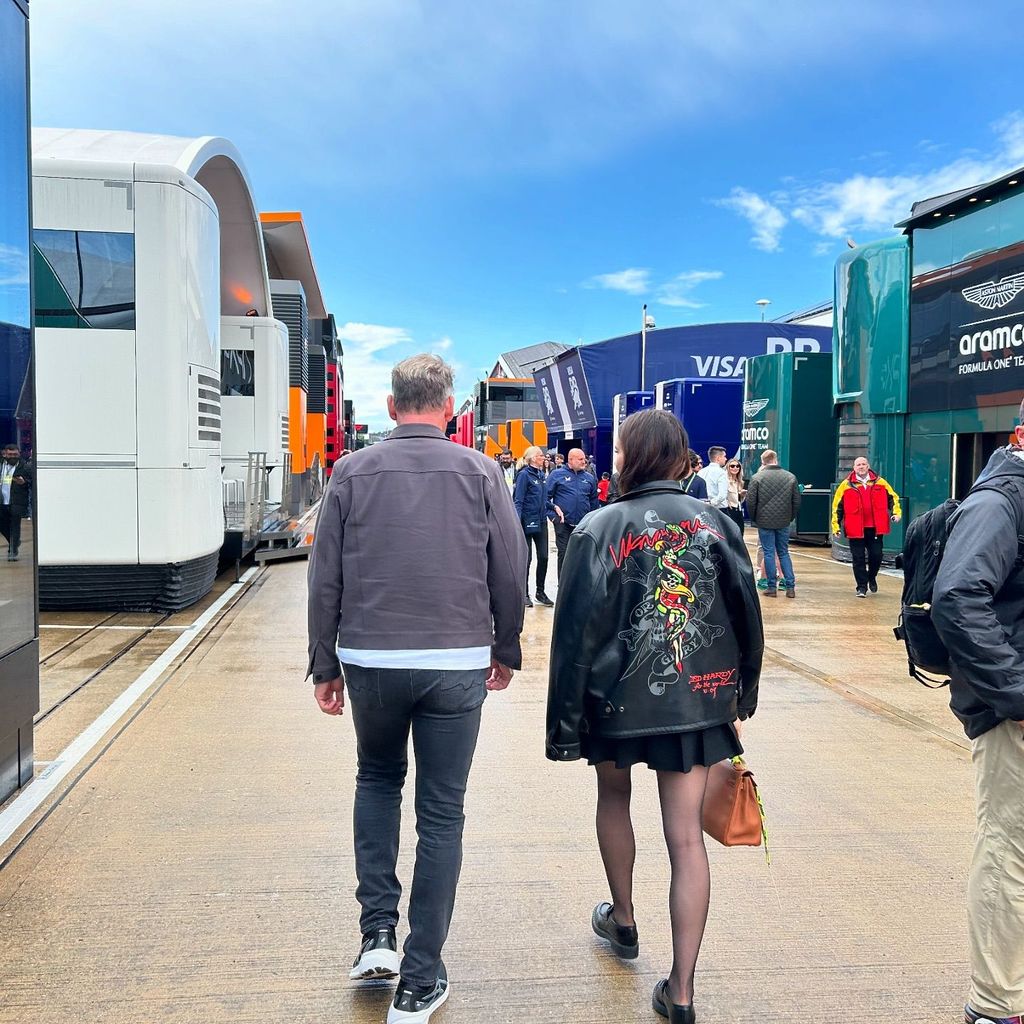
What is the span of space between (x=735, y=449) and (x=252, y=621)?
14.0m

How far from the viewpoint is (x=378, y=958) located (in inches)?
110

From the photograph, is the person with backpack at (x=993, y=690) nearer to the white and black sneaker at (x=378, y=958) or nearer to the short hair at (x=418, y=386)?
the short hair at (x=418, y=386)

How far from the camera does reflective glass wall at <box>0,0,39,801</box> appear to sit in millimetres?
3900

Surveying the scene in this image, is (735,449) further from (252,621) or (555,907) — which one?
(555,907)

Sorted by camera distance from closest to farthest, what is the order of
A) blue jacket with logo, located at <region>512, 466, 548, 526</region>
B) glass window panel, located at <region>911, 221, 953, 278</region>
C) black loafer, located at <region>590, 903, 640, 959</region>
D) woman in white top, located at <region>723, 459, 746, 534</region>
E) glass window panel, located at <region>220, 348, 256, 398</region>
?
black loafer, located at <region>590, 903, 640, 959</region>, blue jacket with logo, located at <region>512, 466, 548, 526</region>, glass window panel, located at <region>911, 221, 953, 278</region>, woman in white top, located at <region>723, 459, 746, 534</region>, glass window panel, located at <region>220, 348, 256, 398</region>

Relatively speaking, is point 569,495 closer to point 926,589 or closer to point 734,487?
point 734,487

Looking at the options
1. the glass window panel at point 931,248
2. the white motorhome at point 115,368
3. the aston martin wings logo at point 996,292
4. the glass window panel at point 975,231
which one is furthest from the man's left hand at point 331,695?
the glass window panel at point 931,248

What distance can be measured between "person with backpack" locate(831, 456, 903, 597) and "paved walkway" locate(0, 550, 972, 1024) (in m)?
4.95

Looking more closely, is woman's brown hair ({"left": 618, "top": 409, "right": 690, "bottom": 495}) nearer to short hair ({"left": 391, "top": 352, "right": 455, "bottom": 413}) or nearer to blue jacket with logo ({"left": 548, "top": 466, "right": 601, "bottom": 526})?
short hair ({"left": 391, "top": 352, "right": 455, "bottom": 413})

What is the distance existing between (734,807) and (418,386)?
1542 millimetres

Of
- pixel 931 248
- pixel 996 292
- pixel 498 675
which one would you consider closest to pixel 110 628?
pixel 498 675

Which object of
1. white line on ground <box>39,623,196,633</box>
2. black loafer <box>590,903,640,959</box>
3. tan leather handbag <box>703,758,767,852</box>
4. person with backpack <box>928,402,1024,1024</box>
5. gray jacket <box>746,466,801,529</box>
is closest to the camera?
person with backpack <box>928,402,1024,1024</box>

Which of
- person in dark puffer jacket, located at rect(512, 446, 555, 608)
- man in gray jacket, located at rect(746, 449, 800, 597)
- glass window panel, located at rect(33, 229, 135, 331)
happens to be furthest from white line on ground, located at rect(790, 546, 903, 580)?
glass window panel, located at rect(33, 229, 135, 331)

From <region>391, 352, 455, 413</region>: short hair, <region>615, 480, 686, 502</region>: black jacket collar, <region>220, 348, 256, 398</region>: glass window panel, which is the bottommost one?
<region>615, 480, 686, 502</region>: black jacket collar
